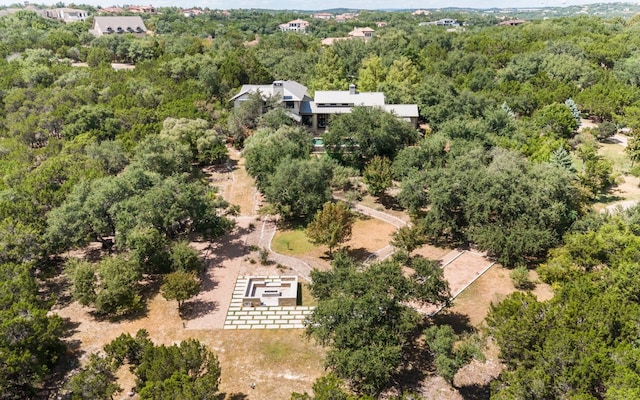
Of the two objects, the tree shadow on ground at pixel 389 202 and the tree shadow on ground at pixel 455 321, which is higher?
the tree shadow on ground at pixel 389 202

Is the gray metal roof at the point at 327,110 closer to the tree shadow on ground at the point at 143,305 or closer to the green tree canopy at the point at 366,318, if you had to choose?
the tree shadow on ground at the point at 143,305

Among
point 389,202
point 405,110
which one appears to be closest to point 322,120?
point 405,110

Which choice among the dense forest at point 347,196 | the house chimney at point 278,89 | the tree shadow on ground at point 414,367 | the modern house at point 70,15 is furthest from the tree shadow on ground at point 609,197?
the modern house at point 70,15

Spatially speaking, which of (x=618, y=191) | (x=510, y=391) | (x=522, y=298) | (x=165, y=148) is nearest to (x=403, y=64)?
(x=618, y=191)

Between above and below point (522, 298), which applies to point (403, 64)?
above

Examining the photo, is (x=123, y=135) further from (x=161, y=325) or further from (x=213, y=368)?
(x=213, y=368)
